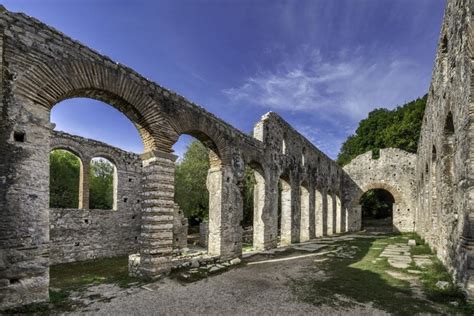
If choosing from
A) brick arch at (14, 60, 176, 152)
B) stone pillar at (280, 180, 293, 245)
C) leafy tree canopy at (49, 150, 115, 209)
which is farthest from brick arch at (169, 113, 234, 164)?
leafy tree canopy at (49, 150, 115, 209)

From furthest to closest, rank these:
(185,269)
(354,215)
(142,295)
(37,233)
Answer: (354,215) → (185,269) → (142,295) → (37,233)

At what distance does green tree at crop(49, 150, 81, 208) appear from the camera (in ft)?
71.5

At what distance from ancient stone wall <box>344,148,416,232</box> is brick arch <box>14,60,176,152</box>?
19.4 m

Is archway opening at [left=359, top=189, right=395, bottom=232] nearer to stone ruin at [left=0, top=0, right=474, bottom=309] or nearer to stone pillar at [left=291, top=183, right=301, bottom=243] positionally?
stone pillar at [left=291, top=183, right=301, bottom=243]

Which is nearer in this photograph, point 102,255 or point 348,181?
point 102,255

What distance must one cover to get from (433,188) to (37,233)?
10960mm

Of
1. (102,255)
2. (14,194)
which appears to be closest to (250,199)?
(102,255)

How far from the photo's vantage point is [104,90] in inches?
240

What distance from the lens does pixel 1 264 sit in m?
4.49

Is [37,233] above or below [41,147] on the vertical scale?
below

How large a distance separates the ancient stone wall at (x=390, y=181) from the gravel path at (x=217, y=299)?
56.7 feet

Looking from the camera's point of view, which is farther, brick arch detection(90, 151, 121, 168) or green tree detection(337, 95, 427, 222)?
green tree detection(337, 95, 427, 222)

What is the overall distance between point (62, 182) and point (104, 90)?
19.7m

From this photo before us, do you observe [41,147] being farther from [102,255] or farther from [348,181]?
[348,181]
